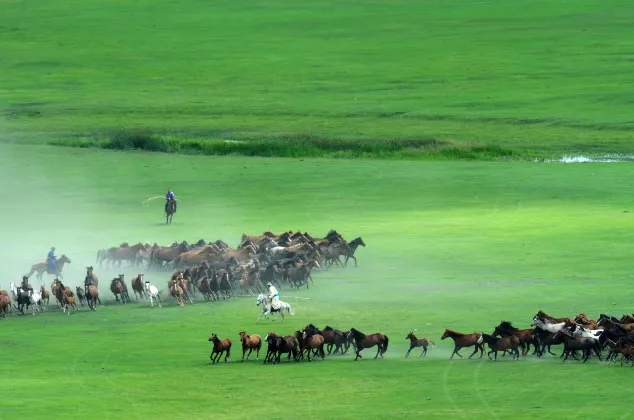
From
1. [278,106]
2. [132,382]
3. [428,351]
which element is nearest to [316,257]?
[428,351]

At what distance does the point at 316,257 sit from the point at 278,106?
46.1 m

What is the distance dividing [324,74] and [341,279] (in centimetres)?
5748

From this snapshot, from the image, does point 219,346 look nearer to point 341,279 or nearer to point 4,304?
point 4,304

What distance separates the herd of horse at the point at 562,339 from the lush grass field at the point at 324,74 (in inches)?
1595

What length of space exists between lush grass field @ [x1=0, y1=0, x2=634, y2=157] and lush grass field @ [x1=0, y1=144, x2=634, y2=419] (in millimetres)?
7282

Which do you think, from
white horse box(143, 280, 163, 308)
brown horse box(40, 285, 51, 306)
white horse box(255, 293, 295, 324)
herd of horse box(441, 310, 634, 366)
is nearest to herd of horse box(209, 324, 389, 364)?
herd of horse box(441, 310, 634, 366)

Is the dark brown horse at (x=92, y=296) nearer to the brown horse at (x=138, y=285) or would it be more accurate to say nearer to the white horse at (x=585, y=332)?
the brown horse at (x=138, y=285)

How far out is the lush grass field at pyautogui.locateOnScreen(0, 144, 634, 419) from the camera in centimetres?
2541

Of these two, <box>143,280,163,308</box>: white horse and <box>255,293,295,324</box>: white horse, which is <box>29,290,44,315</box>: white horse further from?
<box>255,293,295,324</box>: white horse

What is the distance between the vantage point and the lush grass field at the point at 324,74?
76.1 m

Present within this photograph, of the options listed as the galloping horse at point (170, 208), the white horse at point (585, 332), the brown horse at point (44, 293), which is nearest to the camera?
the white horse at point (585, 332)

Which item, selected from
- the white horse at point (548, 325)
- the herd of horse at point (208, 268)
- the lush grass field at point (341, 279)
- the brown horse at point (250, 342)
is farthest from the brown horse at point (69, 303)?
the white horse at point (548, 325)

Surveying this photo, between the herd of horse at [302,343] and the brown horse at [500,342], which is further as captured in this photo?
the herd of horse at [302,343]

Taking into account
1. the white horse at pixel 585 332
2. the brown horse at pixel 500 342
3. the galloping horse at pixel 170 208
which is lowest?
the brown horse at pixel 500 342
